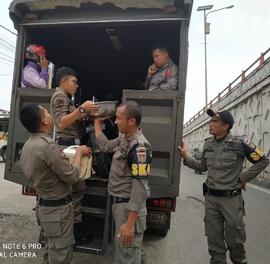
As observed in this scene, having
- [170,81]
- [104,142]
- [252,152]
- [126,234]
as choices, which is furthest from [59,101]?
[252,152]

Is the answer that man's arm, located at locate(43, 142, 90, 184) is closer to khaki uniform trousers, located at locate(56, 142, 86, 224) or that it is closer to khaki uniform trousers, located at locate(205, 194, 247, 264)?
khaki uniform trousers, located at locate(56, 142, 86, 224)

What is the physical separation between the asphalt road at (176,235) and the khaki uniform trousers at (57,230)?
1255 mm

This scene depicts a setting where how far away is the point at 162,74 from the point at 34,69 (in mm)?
1496

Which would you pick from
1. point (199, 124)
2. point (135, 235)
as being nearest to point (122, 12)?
point (135, 235)

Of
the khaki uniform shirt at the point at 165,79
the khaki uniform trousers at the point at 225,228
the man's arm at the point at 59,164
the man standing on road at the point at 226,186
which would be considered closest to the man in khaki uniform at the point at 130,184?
the man's arm at the point at 59,164

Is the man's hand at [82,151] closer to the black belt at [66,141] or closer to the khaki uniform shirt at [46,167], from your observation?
the khaki uniform shirt at [46,167]

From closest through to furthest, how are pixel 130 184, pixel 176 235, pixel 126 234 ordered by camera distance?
pixel 126 234 → pixel 130 184 → pixel 176 235

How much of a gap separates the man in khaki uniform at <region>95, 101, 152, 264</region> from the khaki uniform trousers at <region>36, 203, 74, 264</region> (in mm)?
426

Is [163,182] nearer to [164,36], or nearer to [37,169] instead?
[37,169]

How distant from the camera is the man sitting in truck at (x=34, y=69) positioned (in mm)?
3729

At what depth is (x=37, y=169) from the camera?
8.38 ft

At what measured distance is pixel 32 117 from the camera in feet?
8.51

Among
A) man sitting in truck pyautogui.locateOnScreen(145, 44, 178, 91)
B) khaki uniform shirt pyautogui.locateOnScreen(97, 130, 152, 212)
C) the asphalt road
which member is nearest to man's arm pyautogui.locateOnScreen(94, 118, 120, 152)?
khaki uniform shirt pyautogui.locateOnScreen(97, 130, 152, 212)

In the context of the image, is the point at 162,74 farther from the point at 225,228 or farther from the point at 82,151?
the point at 225,228
